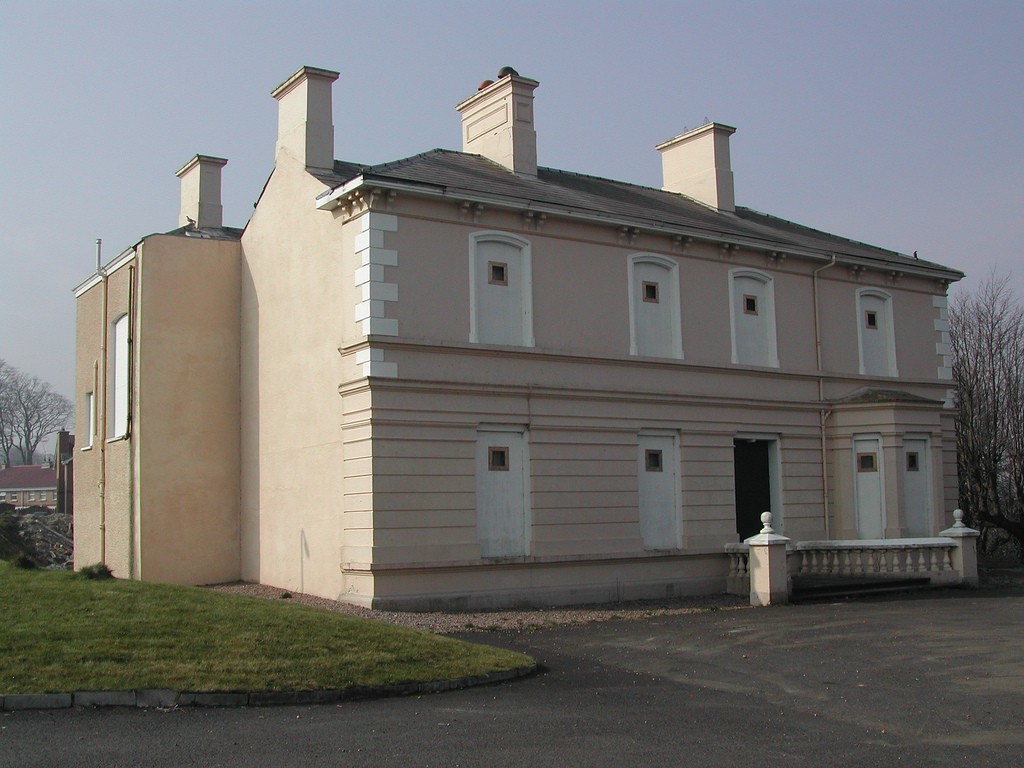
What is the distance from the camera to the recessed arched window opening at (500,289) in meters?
19.2

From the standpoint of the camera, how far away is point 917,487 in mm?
23750

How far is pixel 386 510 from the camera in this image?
17.5m

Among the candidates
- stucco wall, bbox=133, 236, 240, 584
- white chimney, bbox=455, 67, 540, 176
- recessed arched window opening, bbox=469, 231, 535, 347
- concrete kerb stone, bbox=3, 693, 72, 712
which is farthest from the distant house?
concrete kerb stone, bbox=3, 693, 72, 712

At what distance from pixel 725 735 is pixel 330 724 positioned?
330 centimetres

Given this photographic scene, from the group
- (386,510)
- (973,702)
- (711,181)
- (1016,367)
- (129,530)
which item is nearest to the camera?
(973,702)

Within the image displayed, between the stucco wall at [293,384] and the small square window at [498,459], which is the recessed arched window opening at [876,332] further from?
the stucco wall at [293,384]

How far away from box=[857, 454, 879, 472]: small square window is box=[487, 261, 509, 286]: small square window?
30.6 feet

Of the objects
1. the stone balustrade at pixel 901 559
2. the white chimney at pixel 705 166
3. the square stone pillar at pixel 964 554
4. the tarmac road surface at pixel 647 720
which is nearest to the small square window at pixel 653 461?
the stone balustrade at pixel 901 559

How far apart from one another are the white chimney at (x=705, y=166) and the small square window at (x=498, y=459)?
10291 millimetres

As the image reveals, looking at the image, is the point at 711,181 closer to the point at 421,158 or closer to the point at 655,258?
the point at 655,258

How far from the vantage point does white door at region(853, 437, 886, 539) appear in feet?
76.2

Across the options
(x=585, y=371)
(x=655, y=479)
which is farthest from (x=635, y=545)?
(x=585, y=371)

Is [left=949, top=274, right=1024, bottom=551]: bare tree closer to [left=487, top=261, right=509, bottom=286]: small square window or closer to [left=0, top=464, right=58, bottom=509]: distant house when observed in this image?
[left=487, top=261, right=509, bottom=286]: small square window

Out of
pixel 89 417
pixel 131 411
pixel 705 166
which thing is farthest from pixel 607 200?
pixel 89 417
